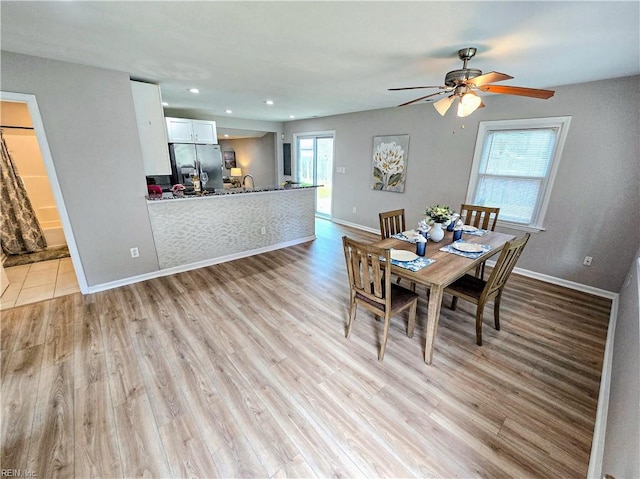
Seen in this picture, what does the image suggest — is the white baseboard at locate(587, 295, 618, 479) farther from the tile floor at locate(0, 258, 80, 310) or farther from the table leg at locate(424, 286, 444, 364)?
the tile floor at locate(0, 258, 80, 310)

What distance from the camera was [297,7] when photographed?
1.49 meters

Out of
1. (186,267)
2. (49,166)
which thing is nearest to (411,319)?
(186,267)

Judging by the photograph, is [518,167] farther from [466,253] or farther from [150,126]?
[150,126]

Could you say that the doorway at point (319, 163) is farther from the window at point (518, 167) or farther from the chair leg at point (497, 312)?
the chair leg at point (497, 312)

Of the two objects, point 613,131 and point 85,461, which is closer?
point 85,461

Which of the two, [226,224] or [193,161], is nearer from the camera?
[226,224]

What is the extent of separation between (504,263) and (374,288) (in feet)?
3.38

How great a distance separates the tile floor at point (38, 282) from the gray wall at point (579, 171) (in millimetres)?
5290

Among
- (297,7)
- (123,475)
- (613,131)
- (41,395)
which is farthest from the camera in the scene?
(613,131)

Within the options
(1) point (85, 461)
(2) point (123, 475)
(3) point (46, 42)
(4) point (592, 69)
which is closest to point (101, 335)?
(1) point (85, 461)

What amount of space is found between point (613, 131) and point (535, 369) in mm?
2657

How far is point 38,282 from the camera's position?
10.3 ft

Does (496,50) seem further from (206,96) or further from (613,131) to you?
(206,96)

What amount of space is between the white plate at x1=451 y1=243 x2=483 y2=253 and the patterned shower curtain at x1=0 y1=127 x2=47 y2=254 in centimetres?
597
